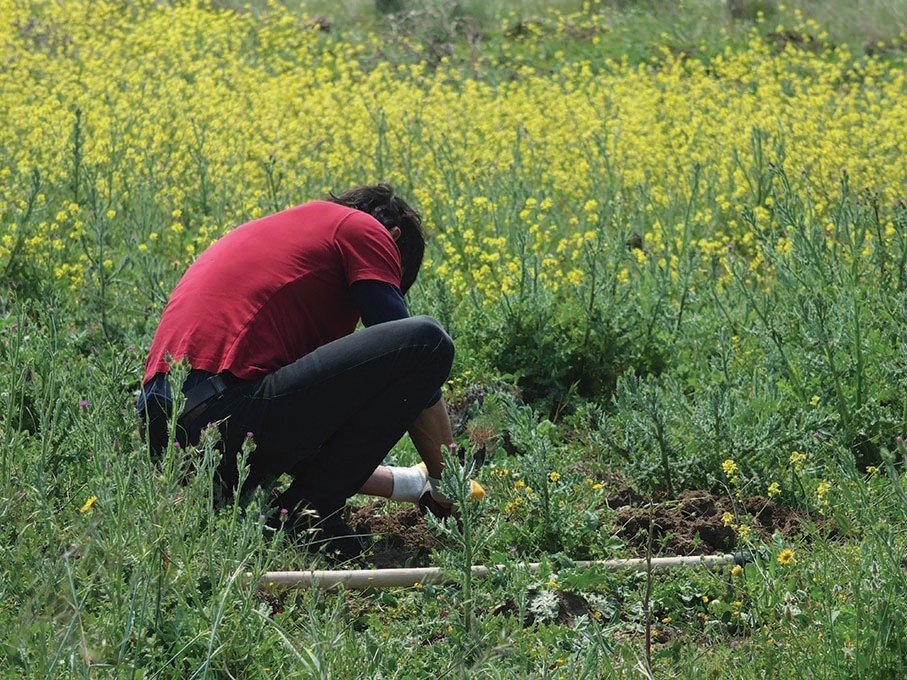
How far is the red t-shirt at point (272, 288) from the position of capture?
3.61 metres

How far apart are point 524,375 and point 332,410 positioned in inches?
56.5

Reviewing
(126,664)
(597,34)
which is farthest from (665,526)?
(597,34)

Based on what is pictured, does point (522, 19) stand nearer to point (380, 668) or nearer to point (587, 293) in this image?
point (587, 293)

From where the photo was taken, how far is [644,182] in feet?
22.9

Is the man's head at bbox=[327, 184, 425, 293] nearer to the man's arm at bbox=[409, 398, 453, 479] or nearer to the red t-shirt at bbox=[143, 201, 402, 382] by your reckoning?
the red t-shirt at bbox=[143, 201, 402, 382]

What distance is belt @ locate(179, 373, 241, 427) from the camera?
355cm

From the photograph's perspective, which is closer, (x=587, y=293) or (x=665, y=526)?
(x=665, y=526)

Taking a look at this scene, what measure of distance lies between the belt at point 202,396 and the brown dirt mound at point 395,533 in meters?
0.68

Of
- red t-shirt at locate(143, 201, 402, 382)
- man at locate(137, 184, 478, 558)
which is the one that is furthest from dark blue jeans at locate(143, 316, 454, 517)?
red t-shirt at locate(143, 201, 402, 382)

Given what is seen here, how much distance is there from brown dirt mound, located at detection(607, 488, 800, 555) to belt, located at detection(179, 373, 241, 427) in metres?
1.29

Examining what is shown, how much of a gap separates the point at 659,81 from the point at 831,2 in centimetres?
390

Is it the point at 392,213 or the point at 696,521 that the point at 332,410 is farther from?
the point at 696,521

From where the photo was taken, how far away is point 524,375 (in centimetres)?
493

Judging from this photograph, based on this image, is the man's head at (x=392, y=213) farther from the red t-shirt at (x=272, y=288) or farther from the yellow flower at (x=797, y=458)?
the yellow flower at (x=797, y=458)
